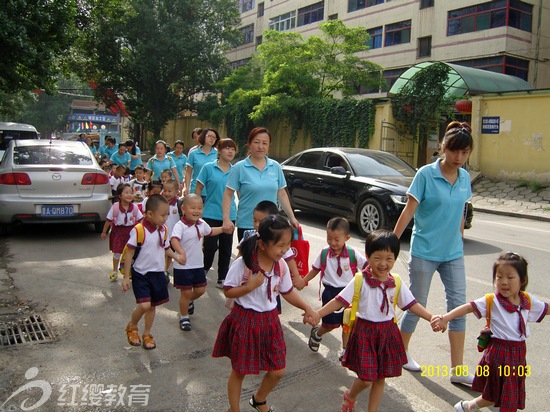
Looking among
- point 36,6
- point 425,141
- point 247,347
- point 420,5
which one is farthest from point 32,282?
point 420,5

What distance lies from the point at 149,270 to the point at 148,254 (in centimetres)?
13

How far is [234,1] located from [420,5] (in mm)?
12881

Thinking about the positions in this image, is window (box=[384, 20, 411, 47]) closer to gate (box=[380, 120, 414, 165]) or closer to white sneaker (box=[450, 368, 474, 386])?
gate (box=[380, 120, 414, 165])

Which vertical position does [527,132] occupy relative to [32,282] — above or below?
above

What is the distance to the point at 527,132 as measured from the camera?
1703cm

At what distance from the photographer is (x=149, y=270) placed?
4.28 metres

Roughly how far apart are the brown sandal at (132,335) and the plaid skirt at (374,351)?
186cm

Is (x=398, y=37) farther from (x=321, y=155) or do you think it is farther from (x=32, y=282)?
(x=32, y=282)

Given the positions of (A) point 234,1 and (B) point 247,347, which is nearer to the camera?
(B) point 247,347

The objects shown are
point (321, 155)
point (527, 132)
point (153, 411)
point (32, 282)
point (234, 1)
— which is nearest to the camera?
point (153, 411)

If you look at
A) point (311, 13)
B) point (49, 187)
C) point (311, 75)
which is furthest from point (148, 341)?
Answer: point (311, 13)

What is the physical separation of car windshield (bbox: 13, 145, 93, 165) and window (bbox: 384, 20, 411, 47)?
1032 inches

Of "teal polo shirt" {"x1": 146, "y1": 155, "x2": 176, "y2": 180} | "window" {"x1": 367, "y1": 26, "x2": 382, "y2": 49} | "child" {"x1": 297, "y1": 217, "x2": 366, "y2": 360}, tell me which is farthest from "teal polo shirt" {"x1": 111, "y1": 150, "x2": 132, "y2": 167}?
"window" {"x1": 367, "y1": 26, "x2": 382, "y2": 49}

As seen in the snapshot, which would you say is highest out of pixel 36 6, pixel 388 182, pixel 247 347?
pixel 36 6
